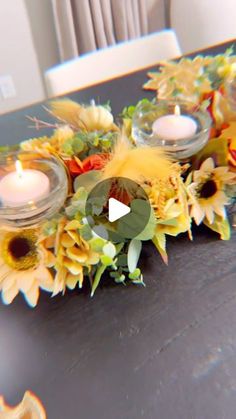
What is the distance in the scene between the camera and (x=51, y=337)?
55 cm

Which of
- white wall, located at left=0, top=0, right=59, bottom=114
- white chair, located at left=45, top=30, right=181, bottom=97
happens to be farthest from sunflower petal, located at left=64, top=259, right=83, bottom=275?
white wall, located at left=0, top=0, right=59, bottom=114

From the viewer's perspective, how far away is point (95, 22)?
1.82 meters

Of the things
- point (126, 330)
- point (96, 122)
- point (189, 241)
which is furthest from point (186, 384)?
point (96, 122)

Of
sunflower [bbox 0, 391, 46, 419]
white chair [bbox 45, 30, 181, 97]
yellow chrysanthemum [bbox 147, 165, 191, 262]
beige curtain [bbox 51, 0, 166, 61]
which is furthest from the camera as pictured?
beige curtain [bbox 51, 0, 166, 61]

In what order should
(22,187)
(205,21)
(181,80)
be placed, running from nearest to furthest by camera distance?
(22,187) < (181,80) < (205,21)

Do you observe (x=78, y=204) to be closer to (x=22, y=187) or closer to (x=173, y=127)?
(x=22, y=187)

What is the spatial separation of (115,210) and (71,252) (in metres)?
0.08

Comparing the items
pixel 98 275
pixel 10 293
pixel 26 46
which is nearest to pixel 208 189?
pixel 98 275

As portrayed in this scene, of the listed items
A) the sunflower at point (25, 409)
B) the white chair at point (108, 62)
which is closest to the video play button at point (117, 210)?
the sunflower at point (25, 409)

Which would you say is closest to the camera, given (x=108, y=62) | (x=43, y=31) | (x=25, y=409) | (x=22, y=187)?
(x=25, y=409)

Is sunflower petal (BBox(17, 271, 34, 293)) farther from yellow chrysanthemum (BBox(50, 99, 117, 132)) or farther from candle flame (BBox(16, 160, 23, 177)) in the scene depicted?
yellow chrysanthemum (BBox(50, 99, 117, 132))

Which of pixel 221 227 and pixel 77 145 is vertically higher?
pixel 77 145

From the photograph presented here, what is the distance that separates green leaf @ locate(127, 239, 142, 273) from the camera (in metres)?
0.59

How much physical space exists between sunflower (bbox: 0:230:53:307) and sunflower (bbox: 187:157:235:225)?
0.23m
